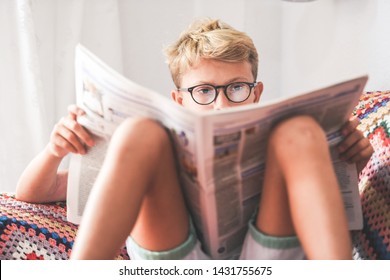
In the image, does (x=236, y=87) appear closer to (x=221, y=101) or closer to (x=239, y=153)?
(x=221, y=101)

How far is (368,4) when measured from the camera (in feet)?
3.50

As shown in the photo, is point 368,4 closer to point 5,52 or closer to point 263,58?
point 263,58

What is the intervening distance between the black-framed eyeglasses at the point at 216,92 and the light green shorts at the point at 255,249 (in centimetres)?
28

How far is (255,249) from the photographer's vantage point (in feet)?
2.10

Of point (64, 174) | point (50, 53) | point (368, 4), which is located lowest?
point (64, 174)

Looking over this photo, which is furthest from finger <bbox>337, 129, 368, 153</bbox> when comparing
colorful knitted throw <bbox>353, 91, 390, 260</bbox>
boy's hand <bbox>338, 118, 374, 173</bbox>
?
colorful knitted throw <bbox>353, 91, 390, 260</bbox>

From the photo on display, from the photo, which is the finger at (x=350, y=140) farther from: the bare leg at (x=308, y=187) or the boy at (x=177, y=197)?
the bare leg at (x=308, y=187)

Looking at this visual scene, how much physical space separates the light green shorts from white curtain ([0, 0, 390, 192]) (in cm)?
55

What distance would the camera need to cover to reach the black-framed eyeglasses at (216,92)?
2.81ft

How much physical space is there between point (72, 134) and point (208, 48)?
33 centimetres

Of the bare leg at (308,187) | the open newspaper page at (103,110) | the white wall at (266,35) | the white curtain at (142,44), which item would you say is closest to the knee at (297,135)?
the bare leg at (308,187)

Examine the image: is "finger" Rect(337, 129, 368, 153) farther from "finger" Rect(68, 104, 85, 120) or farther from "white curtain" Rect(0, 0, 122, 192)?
"white curtain" Rect(0, 0, 122, 192)
